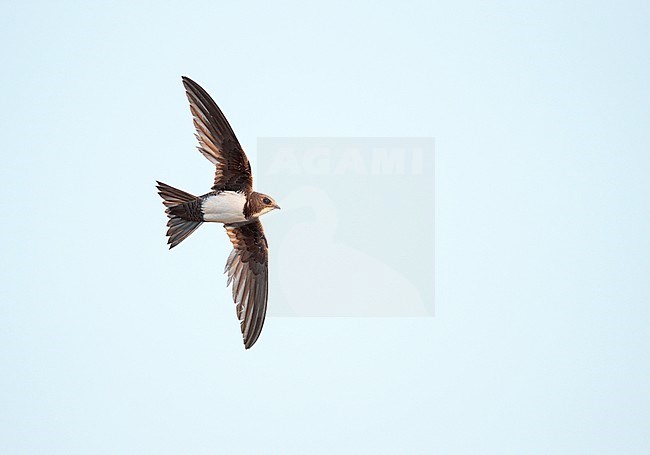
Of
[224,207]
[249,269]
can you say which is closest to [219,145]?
[224,207]

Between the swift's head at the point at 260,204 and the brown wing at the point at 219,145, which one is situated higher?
the brown wing at the point at 219,145

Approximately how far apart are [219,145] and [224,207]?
0.27 meters

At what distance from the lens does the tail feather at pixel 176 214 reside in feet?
11.1

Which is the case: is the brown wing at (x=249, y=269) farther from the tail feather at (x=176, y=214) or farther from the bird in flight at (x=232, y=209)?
the tail feather at (x=176, y=214)

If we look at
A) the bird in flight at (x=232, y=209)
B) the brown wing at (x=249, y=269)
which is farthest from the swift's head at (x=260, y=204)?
the brown wing at (x=249, y=269)

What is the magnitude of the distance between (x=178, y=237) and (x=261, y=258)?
0.56 meters

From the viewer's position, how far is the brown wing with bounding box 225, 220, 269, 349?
12.4 ft

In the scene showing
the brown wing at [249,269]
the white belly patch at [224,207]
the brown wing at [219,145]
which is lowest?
the brown wing at [249,269]

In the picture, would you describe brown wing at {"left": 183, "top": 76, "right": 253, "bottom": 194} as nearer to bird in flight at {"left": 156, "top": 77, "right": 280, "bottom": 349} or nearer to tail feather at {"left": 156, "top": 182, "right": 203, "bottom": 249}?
bird in flight at {"left": 156, "top": 77, "right": 280, "bottom": 349}

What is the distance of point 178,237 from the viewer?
342 cm

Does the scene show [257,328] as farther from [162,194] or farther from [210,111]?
[210,111]

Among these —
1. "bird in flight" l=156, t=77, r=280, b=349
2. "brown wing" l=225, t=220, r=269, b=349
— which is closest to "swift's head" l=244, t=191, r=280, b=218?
"bird in flight" l=156, t=77, r=280, b=349

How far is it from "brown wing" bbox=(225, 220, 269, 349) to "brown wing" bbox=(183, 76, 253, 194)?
26cm

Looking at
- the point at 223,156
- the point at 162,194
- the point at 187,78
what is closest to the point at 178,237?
the point at 162,194
